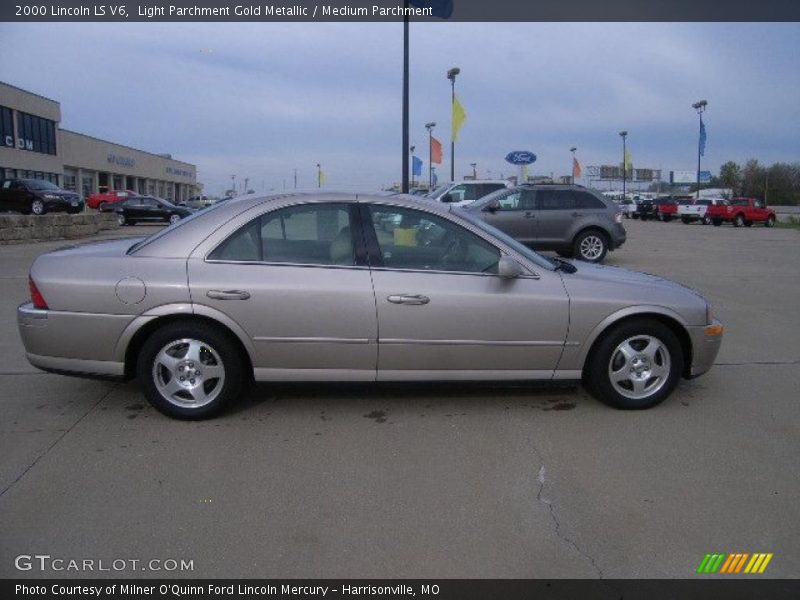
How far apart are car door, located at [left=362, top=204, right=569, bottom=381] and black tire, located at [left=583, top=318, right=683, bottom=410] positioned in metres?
0.34

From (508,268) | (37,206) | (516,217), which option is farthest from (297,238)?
(37,206)

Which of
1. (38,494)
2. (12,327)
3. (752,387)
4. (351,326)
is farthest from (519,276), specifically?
(12,327)

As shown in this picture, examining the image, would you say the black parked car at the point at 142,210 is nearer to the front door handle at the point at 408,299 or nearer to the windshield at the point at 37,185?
the windshield at the point at 37,185

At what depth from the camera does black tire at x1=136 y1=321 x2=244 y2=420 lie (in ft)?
14.3

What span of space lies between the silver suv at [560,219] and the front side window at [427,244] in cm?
947

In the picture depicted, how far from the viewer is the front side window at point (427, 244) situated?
4.55m

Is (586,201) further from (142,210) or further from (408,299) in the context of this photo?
(142,210)

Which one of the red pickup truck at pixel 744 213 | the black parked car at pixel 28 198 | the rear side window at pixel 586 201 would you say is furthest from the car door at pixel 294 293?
the red pickup truck at pixel 744 213

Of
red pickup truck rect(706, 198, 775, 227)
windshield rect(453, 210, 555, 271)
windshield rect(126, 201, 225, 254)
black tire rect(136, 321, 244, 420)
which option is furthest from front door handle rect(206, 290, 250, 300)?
red pickup truck rect(706, 198, 775, 227)

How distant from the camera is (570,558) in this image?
2.94 m

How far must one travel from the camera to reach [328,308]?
171 inches

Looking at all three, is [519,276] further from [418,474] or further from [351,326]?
[418,474]

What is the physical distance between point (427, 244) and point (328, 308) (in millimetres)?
818

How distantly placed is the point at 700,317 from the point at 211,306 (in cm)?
338
